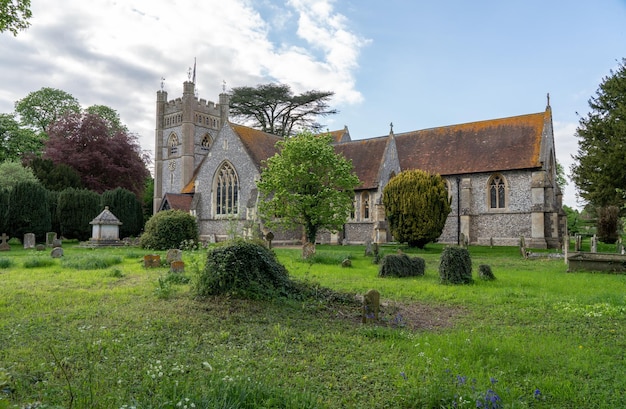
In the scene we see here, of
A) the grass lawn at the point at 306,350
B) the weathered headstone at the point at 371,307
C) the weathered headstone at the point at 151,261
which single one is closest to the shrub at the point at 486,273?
the grass lawn at the point at 306,350

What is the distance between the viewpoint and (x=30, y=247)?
2442 cm

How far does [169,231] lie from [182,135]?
2108cm

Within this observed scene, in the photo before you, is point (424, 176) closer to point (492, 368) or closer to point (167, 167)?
point (492, 368)

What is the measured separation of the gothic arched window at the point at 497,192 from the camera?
91.9 ft

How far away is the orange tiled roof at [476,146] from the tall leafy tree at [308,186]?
12847 mm

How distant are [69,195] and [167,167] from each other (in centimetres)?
1211

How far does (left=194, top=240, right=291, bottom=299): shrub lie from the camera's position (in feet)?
26.2

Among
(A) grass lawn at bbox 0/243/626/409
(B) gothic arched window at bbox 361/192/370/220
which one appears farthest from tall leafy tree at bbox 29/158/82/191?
(A) grass lawn at bbox 0/243/626/409

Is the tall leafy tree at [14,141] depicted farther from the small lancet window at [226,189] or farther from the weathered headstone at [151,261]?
the weathered headstone at [151,261]

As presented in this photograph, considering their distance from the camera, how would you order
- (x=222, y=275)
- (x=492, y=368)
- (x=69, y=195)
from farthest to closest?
(x=69, y=195)
(x=222, y=275)
(x=492, y=368)

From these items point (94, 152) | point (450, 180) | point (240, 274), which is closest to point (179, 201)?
point (94, 152)

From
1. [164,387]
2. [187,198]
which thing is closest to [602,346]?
[164,387]

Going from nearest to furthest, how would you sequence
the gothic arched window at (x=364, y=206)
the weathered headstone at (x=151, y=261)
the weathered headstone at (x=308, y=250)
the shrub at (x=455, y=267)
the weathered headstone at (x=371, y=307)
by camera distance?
the weathered headstone at (x=371, y=307) < the shrub at (x=455, y=267) < the weathered headstone at (x=151, y=261) < the weathered headstone at (x=308, y=250) < the gothic arched window at (x=364, y=206)

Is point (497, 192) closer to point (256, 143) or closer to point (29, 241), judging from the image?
point (256, 143)
